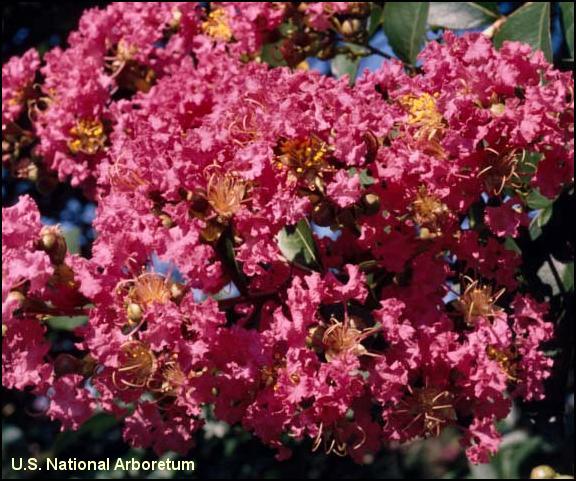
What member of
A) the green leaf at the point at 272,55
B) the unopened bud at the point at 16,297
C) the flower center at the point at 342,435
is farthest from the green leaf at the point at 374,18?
the unopened bud at the point at 16,297

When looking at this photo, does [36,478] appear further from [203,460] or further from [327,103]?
[327,103]

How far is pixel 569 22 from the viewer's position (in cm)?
154

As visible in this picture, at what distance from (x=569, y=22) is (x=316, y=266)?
634 millimetres

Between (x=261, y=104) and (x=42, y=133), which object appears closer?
(x=261, y=104)

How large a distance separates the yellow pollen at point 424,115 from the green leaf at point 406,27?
17.2 inches

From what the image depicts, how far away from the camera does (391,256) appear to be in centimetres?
127

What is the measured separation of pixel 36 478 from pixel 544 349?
140cm

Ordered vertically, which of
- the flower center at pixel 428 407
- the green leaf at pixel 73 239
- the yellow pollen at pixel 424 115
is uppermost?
the yellow pollen at pixel 424 115

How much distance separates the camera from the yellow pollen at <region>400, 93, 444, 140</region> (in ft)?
4.05

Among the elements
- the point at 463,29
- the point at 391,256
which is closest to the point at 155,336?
the point at 391,256

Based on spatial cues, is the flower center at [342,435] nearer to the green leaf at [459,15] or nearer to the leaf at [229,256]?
the leaf at [229,256]

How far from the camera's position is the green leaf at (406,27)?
67.4 inches

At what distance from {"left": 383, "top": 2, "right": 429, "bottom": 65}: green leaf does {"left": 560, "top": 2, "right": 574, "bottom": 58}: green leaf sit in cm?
26

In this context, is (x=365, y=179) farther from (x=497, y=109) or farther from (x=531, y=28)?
(x=531, y=28)
